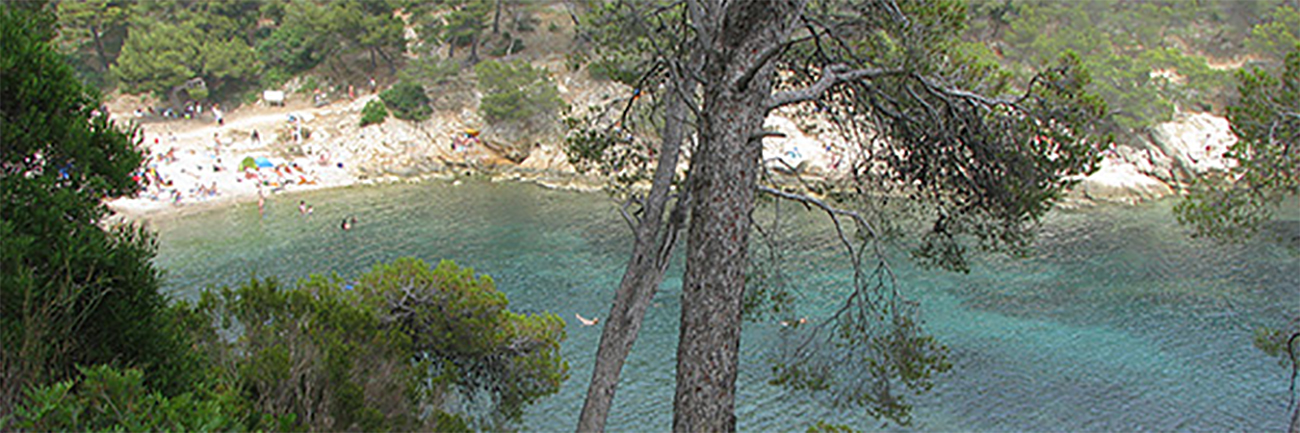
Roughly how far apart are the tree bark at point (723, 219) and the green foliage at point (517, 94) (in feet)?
136

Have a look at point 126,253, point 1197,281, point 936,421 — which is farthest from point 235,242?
point 1197,281

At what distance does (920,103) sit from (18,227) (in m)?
7.56

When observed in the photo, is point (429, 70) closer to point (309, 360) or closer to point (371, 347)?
point (371, 347)

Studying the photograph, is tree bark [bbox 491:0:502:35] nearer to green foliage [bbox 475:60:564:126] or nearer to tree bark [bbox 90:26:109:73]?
green foliage [bbox 475:60:564:126]

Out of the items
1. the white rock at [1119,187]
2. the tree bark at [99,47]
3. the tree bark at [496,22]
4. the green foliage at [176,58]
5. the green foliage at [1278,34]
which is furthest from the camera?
the tree bark at [496,22]

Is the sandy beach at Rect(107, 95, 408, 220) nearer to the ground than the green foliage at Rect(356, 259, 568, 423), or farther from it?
farther from it

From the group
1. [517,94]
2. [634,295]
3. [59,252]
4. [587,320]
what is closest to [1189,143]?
[517,94]

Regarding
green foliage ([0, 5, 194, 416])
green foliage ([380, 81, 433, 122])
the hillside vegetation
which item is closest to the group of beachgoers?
the hillside vegetation

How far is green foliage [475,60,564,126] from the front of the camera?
47.9 m

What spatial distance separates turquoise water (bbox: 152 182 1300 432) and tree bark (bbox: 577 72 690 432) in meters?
→ 1.76

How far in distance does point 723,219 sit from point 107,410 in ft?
15.1

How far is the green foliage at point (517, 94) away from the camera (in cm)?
4788

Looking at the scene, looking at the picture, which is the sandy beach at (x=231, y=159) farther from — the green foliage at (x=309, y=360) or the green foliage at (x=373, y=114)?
the green foliage at (x=309, y=360)

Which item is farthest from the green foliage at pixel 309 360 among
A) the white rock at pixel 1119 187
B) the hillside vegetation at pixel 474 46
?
the white rock at pixel 1119 187
